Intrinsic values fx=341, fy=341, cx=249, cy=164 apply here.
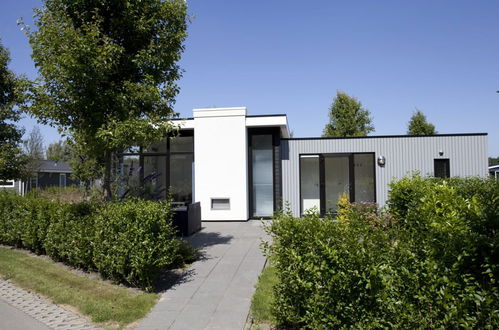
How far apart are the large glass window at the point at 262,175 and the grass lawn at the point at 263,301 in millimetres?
7394

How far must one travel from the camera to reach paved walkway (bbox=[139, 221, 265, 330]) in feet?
13.5

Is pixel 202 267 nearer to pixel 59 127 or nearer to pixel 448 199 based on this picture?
pixel 59 127

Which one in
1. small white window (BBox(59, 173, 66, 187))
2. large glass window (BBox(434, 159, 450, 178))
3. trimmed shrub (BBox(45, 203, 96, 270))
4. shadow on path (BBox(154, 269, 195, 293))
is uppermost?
large glass window (BBox(434, 159, 450, 178))

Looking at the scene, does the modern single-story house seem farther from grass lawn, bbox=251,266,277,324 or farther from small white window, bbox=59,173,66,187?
small white window, bbox=59,173,66,187

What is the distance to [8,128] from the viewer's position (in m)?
11.0

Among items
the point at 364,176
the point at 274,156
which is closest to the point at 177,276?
the point at 274,156

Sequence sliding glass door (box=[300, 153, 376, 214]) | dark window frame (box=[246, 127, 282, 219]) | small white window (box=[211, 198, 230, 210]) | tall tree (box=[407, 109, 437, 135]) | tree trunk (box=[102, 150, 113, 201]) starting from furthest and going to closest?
tall tree (box=[407, 109, 437, 135])
sliding glass door (box=[300, 153, 376, 214])
dark window frame (box=[246, 127, 282, 219])
small white window (box=[211, 198, 230, 210])
tree trunk (box=[102, 150, 113, 201])

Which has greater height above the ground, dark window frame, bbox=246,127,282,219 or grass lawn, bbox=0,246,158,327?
dark window frame, bbox=246,127,282,219

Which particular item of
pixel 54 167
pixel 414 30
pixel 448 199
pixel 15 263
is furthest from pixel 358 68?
pixel 54 167

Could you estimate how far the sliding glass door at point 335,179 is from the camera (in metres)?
13.7

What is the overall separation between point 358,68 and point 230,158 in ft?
20.6

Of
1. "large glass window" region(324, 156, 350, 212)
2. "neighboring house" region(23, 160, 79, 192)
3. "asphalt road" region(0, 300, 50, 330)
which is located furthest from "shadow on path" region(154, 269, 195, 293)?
"neighboring house" region(23, 160, 79, 192)

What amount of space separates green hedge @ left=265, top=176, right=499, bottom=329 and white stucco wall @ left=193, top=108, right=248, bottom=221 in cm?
839

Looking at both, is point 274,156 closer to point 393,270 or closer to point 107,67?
point 107,67
